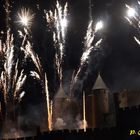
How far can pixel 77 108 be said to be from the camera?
247 feet

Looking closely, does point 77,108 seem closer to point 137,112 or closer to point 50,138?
point 50,138

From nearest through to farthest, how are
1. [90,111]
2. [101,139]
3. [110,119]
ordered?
[101,139]
[110,119]
[90,111]

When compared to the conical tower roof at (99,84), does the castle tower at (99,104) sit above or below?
below

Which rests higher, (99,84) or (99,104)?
(99,84)

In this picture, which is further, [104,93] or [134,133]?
[104,93]

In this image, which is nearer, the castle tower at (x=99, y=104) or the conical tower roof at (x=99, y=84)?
the castle tower at (x=99, y=104)

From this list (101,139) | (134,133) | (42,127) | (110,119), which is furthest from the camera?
(42,127)

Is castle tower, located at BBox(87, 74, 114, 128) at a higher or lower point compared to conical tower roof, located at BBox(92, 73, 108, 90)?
lower

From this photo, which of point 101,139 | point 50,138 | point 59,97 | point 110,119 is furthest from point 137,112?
point 59,97

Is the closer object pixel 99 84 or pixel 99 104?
pixel 99 104

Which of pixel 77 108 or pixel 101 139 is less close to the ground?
pixel 77 108

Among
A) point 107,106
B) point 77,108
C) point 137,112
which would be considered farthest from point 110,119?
point 137,112

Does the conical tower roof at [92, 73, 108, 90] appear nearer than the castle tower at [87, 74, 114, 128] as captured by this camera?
No

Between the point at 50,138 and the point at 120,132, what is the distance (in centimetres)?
1020
